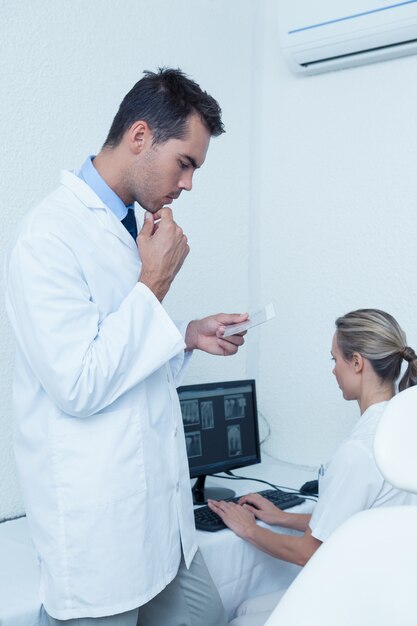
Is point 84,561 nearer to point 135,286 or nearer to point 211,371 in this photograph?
point 135,286

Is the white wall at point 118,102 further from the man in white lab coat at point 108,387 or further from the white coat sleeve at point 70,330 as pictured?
the white coat sleeve at point 70,330

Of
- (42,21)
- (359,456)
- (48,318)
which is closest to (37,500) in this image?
(48,318)

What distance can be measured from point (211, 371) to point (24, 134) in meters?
1.10

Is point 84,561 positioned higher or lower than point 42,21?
lower

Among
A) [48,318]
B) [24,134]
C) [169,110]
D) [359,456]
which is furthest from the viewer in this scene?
[24,134]

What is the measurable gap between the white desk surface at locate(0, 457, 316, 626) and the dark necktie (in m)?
0.76

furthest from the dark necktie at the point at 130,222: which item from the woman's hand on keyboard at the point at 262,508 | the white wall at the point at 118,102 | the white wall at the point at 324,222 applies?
the white wall at the point at 324,222

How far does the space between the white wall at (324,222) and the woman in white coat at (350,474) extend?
60cm

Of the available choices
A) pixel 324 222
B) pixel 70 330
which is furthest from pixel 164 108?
pixel 324 222

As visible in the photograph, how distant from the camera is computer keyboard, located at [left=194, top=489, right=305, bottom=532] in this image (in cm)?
196

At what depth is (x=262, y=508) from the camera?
6.79 feet

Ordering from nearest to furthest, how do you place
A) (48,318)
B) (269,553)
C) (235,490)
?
(48,318)
(269,553)
(235,490)

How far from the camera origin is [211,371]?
275cm

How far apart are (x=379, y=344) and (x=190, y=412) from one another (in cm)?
66
